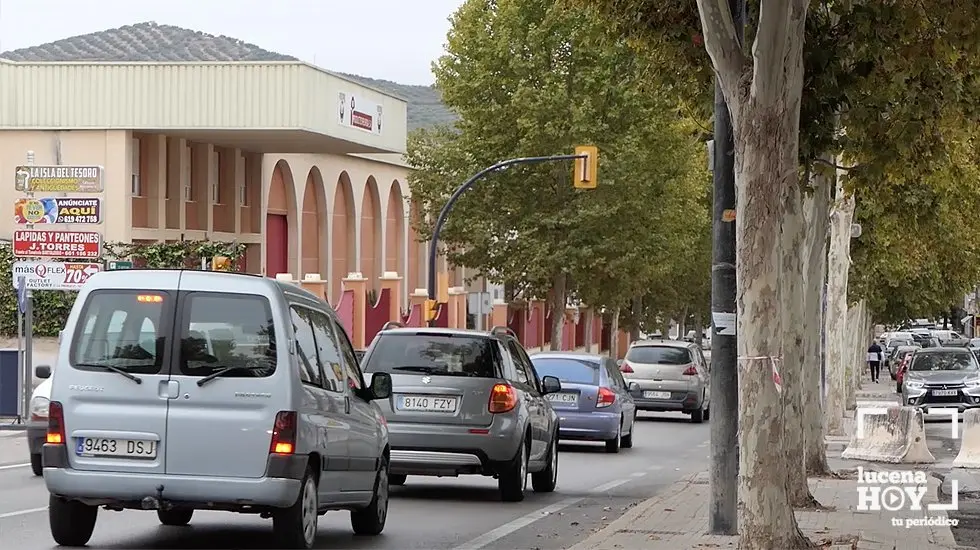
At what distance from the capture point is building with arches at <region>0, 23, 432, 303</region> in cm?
4328

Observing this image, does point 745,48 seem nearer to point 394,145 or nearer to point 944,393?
point 944,393

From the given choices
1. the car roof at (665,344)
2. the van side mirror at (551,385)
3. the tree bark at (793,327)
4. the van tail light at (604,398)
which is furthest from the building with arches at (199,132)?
the tree bark at (793,327)

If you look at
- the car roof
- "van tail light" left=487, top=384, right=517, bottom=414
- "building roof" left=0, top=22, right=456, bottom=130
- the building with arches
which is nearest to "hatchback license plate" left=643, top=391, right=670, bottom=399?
the car roof

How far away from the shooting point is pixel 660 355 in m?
35.6

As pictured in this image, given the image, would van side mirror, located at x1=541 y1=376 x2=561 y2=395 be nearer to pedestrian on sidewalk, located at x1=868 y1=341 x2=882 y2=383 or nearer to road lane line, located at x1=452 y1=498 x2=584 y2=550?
road lane line, located at x1=452 y1=498 x2=584 y2=550

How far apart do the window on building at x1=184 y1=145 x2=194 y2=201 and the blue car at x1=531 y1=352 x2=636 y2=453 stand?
22450mm

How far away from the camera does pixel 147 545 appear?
12.2 meters

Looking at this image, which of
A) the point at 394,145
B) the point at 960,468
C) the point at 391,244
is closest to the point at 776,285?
the point at 960,468

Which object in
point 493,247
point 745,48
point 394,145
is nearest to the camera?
point 745,48

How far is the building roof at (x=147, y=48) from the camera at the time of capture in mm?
52041

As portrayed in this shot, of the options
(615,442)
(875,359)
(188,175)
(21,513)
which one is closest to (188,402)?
(21,513)

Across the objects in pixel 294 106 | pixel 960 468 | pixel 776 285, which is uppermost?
pixel 294 106

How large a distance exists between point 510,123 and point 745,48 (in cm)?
4239

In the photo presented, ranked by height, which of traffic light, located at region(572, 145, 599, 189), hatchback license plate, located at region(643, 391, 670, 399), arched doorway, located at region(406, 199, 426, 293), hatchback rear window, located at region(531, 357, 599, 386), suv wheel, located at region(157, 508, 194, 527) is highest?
traffic light, located at region(572, 145, 599, 189)
